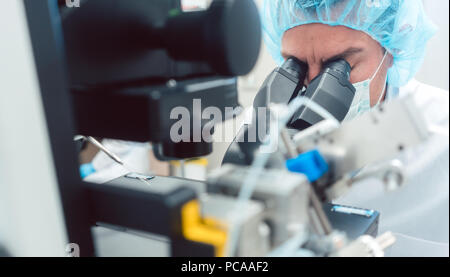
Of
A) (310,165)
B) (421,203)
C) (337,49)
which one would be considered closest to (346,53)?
(337,49)

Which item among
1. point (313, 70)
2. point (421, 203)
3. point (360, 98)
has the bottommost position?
point (421, 203)

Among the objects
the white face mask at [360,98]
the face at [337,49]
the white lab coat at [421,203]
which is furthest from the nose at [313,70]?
the white lab coat at [421,203]

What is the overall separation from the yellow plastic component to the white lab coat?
818mm

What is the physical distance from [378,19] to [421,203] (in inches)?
23.8

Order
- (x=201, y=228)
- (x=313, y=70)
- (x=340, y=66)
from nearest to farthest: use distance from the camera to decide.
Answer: (x=201, y=228) → (x=340, y=66) → (x=313, y=70)

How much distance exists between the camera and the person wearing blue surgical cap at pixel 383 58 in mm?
1097

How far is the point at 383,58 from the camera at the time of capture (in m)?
1.21

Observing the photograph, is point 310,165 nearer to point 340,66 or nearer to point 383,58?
point 340,66

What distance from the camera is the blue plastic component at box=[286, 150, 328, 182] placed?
474 mm

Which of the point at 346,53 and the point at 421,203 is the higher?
the point at 346,53

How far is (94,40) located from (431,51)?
6.04 feet

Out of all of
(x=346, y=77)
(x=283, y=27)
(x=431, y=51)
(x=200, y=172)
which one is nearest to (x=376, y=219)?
(x=346, y=77)

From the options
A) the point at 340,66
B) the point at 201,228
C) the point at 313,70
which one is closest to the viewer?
the point at 201,228

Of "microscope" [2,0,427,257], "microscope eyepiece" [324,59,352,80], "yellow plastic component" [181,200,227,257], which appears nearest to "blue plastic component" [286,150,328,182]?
"microscope" [2,0,427,257]
